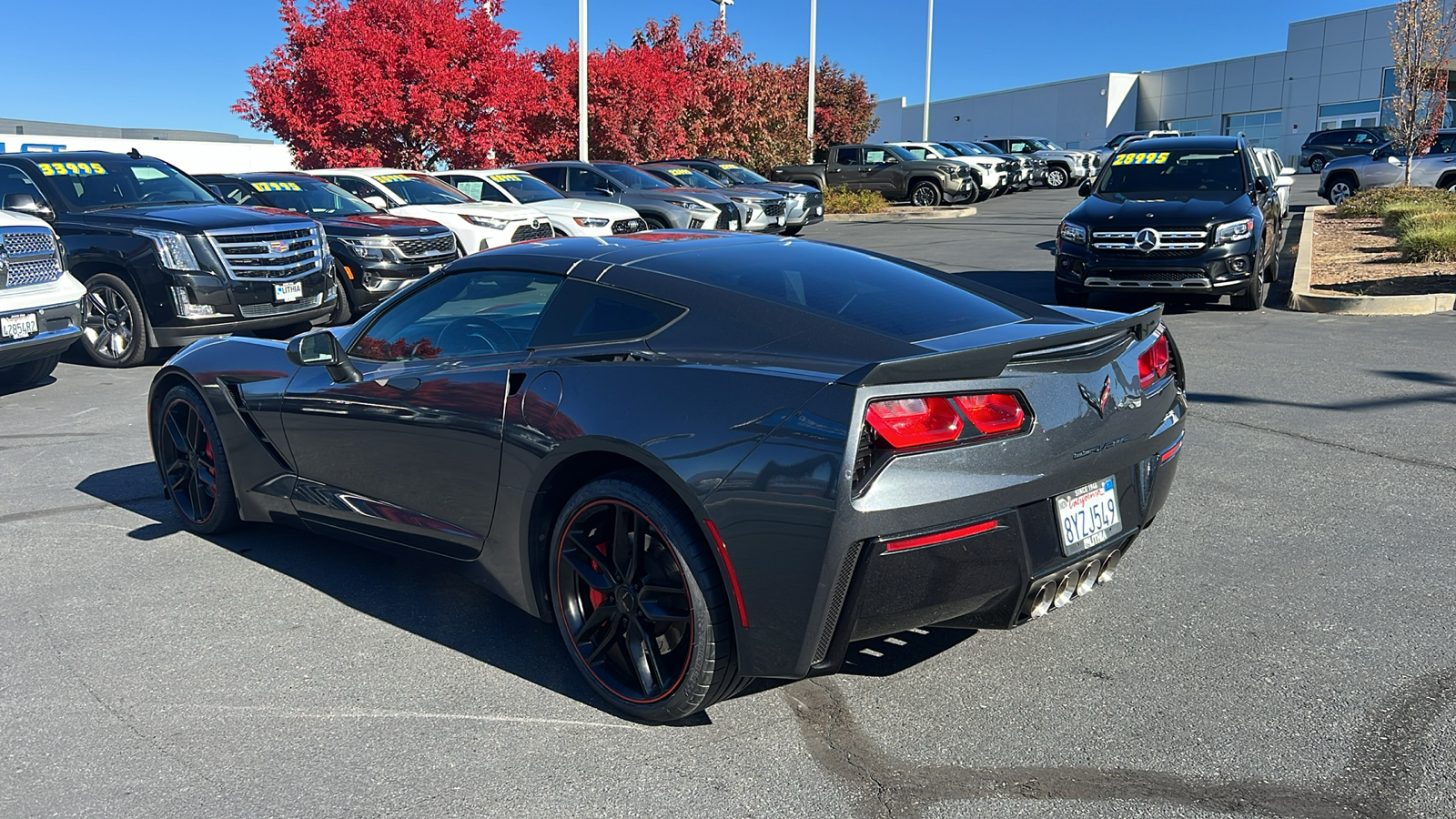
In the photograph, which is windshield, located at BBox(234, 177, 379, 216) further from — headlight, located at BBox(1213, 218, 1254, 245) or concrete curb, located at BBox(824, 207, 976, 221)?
concrete curb, located at BBox(824, 207, 976, 221)

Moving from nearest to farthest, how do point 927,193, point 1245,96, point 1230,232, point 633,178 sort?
point 1230,232
point 633,178
point 927,193
point 1245,96

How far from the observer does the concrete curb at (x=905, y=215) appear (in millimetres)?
28266

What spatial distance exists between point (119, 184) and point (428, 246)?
3014mm

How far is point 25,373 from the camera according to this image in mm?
9914

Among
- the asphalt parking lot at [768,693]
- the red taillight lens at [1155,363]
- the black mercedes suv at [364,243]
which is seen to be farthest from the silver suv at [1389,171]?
the red taillight lens at [1155,363]

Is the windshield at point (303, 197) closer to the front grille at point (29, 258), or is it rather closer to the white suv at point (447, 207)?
the white suv at point (447, 207)

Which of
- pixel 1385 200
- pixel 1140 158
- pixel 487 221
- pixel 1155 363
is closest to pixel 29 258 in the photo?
pixel 487 221

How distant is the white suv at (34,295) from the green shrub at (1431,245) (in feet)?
47.5

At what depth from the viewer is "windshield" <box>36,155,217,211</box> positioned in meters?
11.2

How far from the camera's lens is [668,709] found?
346 cm

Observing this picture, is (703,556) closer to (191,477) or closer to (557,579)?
(557,579)

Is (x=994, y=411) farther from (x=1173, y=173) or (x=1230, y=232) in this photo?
(x=1173, y=173)

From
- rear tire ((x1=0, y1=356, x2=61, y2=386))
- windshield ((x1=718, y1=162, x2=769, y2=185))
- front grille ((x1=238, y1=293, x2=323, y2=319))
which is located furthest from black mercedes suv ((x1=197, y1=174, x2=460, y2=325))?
windshield ((x1=718, y1=162, x2=769, y2=185))

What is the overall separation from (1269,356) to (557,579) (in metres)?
7.47
